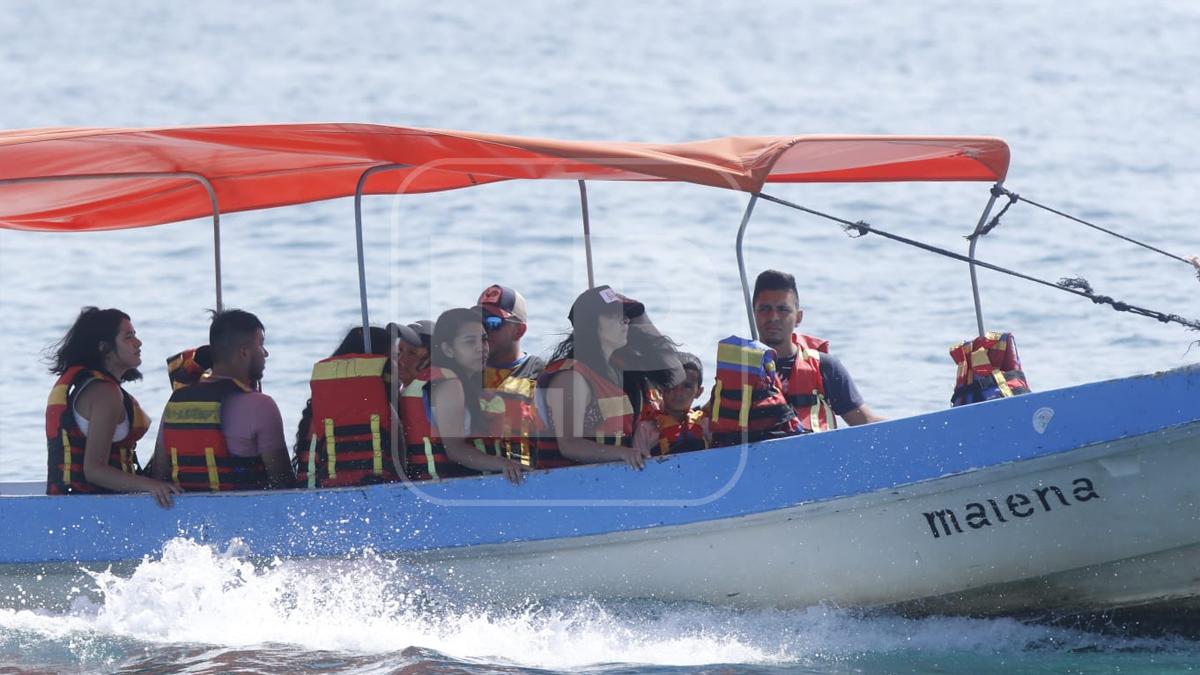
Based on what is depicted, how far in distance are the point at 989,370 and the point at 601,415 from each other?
156 cm

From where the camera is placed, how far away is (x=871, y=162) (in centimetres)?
735

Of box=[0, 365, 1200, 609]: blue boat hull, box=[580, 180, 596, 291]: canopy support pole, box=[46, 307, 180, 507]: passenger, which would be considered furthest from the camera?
box=[580, 180, 596, 291]: canopy support pole

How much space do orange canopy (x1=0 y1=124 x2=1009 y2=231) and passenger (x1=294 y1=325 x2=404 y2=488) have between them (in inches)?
32.0

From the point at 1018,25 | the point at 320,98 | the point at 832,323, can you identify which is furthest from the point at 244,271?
the point at 1018,25

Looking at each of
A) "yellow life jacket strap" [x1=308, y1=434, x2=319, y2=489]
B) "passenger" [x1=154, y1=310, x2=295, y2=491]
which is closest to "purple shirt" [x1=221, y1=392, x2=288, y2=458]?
"passenger" [x1=154, y1=310, x2=295, y2=491]

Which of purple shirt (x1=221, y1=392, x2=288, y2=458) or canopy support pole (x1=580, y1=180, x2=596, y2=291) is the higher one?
canopy support pole (x1=580, y1=180, x2=596, y2=291)

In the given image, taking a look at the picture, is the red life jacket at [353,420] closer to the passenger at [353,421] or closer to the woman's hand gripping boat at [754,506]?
the passenger at [353,421]

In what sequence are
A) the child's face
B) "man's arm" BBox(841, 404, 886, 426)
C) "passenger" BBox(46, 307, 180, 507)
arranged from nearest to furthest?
the child's face < "passenger" BBox(46, 307, 180, 507) < "man's arm" BBox(841, 404, 886, 426)

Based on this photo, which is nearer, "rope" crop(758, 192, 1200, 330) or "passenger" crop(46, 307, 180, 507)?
"rope" crop(758, 192, 1200, 330)

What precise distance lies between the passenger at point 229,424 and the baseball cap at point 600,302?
129 cm

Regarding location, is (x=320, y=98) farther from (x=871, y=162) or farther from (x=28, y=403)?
(x=871, y=162)

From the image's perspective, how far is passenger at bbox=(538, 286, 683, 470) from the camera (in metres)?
6.47

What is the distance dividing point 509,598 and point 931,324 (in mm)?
8145

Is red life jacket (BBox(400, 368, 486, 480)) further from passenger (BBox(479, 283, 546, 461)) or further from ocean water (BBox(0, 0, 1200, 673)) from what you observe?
ocean water (BBox(0, 0, 1200, 673))
